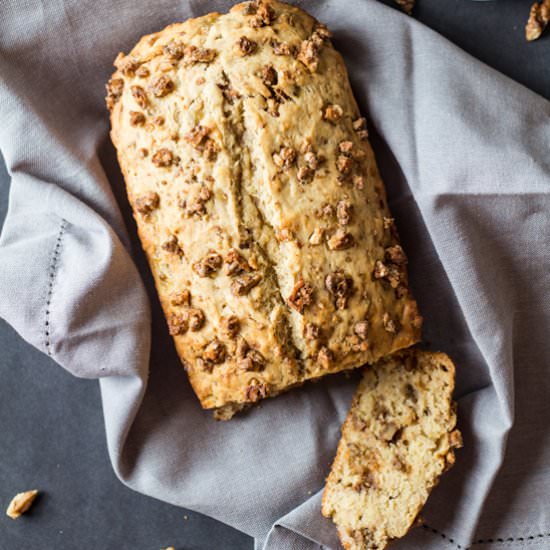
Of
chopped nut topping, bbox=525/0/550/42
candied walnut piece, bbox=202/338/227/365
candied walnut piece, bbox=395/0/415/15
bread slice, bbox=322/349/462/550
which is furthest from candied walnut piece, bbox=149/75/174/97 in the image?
chopped nut topping, bbox=525/0/550/42

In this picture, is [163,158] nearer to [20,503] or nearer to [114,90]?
[114,90]

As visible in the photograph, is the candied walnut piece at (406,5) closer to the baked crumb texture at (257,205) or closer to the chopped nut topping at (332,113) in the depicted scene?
the baked crumb texture at (257,205)

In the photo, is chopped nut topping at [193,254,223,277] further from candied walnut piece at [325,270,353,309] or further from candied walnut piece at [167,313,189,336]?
candied walnut piece at [325,270,353,309]

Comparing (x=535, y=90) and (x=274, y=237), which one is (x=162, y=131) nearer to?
(x=274, y=237)

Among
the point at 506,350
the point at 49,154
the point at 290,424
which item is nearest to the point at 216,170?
the point at 49,154

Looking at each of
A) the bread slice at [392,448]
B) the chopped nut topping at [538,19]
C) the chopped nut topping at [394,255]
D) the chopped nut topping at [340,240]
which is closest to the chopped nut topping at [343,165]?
the chopped nut topping at [340,240]

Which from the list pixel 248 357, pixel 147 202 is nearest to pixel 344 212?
pixel 248 357
